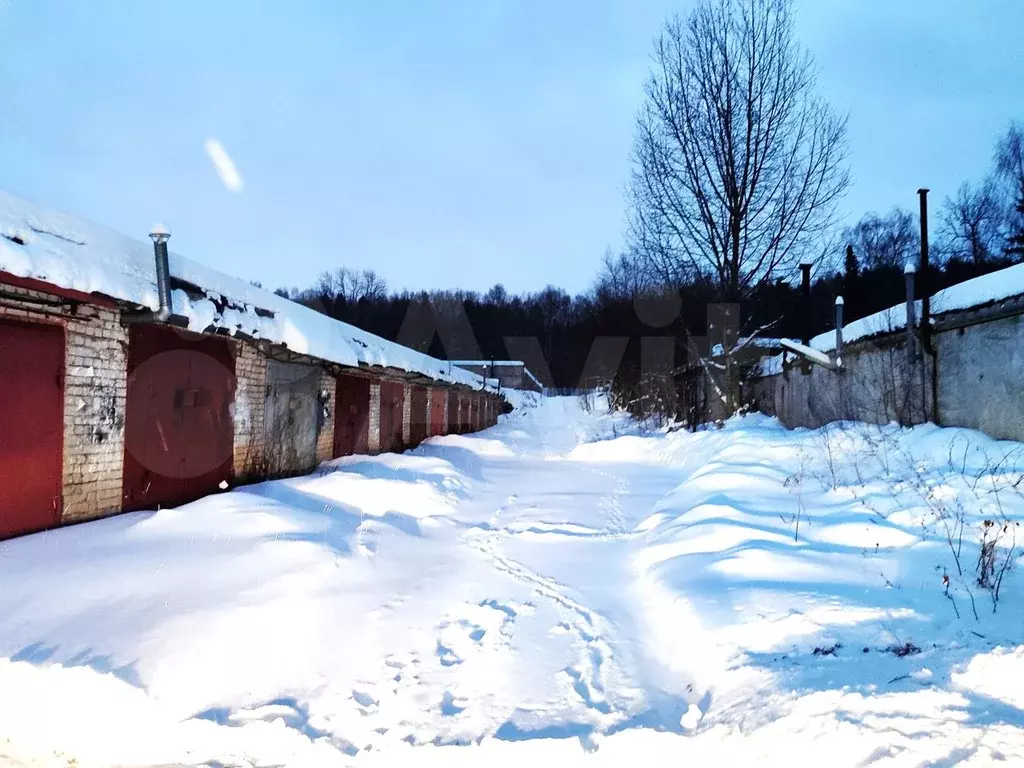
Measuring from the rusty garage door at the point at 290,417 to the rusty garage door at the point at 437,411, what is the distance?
9.10 metres

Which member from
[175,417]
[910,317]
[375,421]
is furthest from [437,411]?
[910,317]

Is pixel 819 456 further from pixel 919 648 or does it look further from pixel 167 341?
pixel 167 341

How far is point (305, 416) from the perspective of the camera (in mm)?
11133

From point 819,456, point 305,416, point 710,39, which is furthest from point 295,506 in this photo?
point 710,39

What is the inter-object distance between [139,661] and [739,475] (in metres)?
7.93

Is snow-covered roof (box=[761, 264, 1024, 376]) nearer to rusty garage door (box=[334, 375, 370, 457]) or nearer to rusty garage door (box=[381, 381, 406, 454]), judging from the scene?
rusty garage door (box=[334, 375, 370, 457])

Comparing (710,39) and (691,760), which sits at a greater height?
(710,39)

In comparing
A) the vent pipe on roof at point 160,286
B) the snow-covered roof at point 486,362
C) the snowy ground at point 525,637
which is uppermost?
the snow-covered roof at point 486,362

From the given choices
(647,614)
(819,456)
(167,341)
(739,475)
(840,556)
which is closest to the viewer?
(647,614)

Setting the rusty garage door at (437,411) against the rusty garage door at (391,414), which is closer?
the rusty garage door at (391,414)

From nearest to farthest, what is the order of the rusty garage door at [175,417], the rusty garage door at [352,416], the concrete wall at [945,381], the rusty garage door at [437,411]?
1. the rusty garage door at [175,417]
2. the concrete wall at [945,381]
3. the rusty garage door at [352,416]
4. the rusty garage door at [437,411]

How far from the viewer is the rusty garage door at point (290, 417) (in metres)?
9.91

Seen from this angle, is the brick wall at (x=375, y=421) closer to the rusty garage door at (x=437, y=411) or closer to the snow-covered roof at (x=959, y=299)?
the rusty garage door at (x=437, y=411)

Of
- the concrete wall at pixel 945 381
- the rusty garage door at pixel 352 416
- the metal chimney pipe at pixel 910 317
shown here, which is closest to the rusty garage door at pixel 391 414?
the rusty garage door at pixel 352 416
